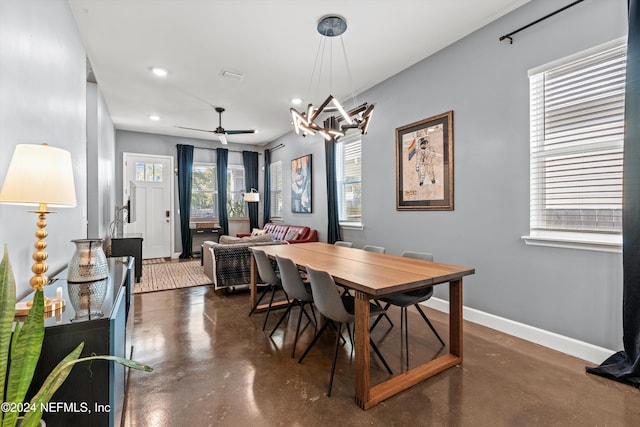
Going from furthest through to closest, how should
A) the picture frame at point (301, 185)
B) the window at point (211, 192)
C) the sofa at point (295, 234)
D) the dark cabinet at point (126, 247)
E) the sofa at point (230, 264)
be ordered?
1. the window at point (211, 192)
2. the picture frame at point (301, 185)
3. the sofa at point (295, 234)
4. the dark cabinet at point (126, 247)
5. the sofa at point (230, 264)

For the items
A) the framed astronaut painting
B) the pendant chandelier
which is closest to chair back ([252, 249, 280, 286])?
the pendant chandelier

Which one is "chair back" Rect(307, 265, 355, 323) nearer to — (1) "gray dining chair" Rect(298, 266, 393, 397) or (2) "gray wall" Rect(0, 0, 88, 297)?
(1) "gray dining chair" Rect(298, 266, 393, 397)

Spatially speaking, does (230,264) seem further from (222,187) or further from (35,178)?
(222,187)

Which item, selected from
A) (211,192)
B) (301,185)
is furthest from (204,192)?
(301,185)

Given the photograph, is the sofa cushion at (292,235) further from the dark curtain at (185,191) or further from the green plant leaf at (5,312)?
the green plant leaf at (5,312)

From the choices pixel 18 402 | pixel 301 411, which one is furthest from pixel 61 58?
pixel 301 411

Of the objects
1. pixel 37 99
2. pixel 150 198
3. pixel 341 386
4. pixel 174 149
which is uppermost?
pixel 174 149

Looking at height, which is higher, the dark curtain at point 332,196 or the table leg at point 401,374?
the dark curtain at point 332,196

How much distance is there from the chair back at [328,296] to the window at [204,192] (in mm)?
6221

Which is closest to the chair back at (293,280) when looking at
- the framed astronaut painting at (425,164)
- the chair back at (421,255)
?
the chair back at (421,255)

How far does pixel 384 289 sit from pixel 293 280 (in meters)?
0.96

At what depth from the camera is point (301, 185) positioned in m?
6.26

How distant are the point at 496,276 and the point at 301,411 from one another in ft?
7.20

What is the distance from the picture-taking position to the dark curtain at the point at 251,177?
26.1 ft
